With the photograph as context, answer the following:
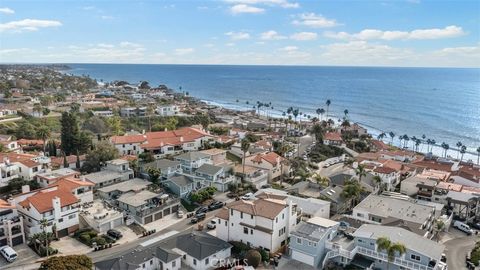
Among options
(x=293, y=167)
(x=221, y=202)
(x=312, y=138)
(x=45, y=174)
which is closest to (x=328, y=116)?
(x=312, y=138)

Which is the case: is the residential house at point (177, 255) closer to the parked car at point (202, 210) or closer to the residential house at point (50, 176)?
the parked car at point (202, 210)

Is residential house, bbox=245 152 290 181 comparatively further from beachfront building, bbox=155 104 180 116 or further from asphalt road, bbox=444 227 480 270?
beachfront building, bbox=155 104 180 116

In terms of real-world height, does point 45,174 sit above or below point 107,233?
above

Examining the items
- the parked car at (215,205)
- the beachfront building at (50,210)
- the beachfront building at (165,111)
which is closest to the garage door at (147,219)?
the beachfront building at (50,210)

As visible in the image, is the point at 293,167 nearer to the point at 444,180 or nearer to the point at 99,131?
the point at 444,180

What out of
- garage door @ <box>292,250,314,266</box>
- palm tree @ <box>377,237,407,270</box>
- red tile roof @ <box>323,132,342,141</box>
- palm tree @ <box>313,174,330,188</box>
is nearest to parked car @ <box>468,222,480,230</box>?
palm tree @ <box>313,174,330,188</box>

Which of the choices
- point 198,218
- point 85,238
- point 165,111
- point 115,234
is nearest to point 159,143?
point 198,218

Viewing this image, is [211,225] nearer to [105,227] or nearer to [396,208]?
[105,227]
